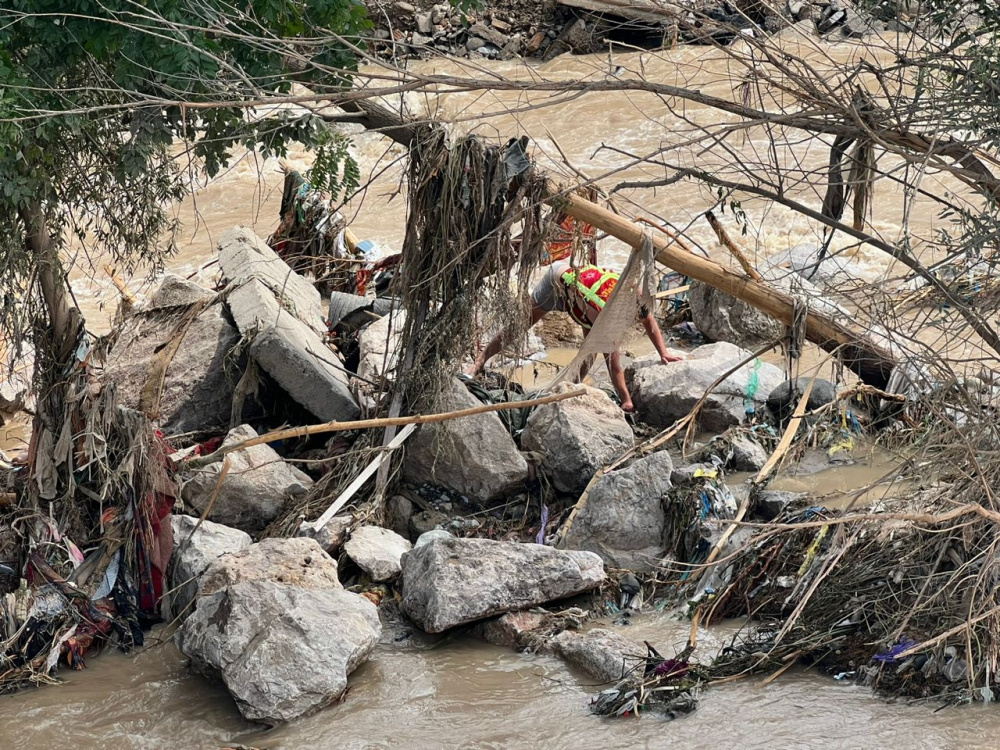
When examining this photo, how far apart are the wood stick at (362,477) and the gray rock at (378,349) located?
1.38 feet

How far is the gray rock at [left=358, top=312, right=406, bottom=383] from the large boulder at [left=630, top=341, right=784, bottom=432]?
163 centimetres

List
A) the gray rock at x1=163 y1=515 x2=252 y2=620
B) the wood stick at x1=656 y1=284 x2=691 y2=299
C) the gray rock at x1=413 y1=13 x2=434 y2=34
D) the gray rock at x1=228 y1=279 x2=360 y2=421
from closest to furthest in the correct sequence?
1. the gray rock at x1=163 y1=515 x2=252 y2=620
2. the gray rock at x1=228 y1=279 x2=360 y2=421
3. the wood stick at x1=656 y1=284 x2=691 y2=299
4. the gray rock at x1=413 y1=13 x2=434 y2=34

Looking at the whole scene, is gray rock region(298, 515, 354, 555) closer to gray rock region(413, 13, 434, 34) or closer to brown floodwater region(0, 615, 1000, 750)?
brown floodwater region(0, 615, 1000, 750)

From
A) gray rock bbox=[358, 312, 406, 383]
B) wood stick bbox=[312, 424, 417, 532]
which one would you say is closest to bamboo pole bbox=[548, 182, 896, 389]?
gray rock bbox=[358, 312, 406, 383]

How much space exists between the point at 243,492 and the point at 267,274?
7.42 feet

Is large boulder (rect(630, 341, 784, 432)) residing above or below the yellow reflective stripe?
below

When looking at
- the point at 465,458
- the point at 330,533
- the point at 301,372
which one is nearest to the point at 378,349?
the point at 301,372

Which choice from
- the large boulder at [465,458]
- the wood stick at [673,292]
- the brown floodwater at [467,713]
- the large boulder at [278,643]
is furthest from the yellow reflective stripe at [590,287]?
the large boulder at [278,643]

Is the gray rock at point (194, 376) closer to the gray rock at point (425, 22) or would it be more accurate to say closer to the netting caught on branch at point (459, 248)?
the netting caught on branch at point (459, 248)

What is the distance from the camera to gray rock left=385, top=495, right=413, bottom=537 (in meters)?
6.10

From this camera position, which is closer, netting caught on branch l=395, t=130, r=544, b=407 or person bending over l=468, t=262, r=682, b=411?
netting caught on branch l=395, t=130, r=544, b=407

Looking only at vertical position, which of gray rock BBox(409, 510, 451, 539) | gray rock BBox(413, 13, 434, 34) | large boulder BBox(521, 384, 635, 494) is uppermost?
gray rock BBox(413, 13, 434, 34)

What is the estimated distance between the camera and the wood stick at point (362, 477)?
225 inches

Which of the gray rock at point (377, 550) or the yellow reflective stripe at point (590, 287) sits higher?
the yellow reflective stripe at point (590, 287)
